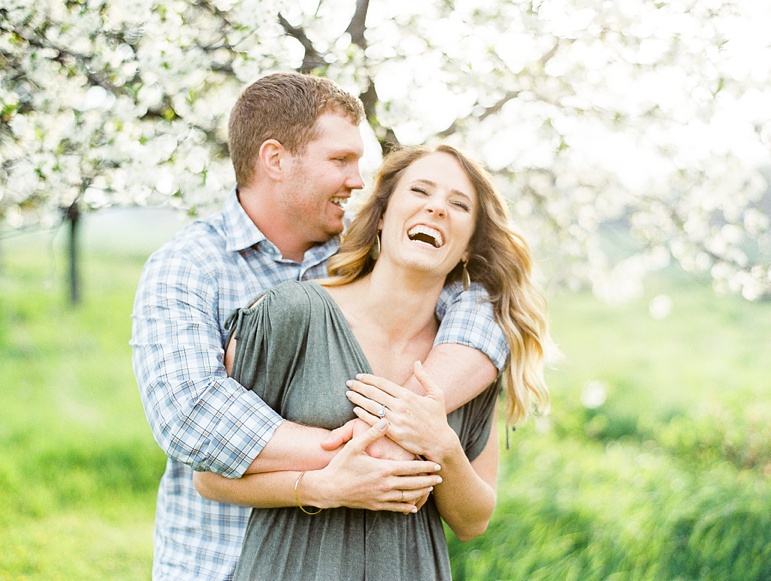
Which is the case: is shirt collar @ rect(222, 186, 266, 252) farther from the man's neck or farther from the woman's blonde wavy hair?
the woman's blonde wavy hair

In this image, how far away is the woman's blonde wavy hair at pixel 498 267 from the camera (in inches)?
93.6

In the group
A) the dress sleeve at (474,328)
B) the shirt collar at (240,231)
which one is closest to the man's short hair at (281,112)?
the shirt collar at (240,231)

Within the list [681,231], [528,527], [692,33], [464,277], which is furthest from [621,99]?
[528,527]

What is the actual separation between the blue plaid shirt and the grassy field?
1232 mm

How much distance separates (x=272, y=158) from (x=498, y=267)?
2.72 feet

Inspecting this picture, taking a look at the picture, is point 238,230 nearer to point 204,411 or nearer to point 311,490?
point 204,411

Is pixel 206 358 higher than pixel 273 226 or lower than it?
lower

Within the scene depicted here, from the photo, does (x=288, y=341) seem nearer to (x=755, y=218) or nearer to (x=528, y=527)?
(x=528, y=527)

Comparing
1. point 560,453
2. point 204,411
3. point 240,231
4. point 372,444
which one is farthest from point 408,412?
point 560,453

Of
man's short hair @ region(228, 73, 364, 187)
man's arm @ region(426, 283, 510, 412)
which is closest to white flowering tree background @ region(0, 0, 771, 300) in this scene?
man's short hair @ region(228, 73, 364, 187)

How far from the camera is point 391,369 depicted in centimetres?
221

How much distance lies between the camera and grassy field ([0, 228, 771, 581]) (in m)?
4.21

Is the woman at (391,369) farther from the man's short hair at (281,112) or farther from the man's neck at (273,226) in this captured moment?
the man's short hair at (281,112)

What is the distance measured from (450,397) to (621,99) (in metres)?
1.92
